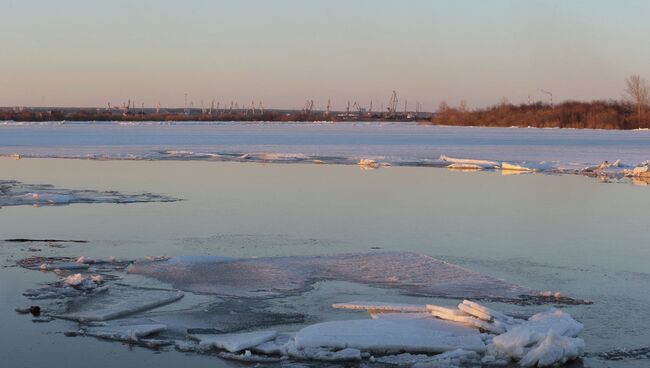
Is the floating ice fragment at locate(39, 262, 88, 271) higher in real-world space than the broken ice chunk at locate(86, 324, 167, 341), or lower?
higher

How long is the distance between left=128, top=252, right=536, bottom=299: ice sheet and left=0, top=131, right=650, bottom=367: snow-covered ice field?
0.08 feet

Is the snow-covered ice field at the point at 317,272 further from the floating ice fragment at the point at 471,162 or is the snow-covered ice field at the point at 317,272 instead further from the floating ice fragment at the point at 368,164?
the floating ice fragment at the point at 368,164

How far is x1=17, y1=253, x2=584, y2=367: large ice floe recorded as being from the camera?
483cm

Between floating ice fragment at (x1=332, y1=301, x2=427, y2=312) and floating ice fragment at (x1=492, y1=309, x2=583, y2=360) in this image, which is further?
floating ice fragment at (x1=332, y1=301, x2=427, y2=312)

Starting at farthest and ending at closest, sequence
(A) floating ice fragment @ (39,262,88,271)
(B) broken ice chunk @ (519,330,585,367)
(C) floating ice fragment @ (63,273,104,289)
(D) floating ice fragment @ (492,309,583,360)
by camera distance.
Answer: (A) floating ice fragment @ (39,262,88,271), (C) floating ice fragment @ (63,273,104,289), (D) floating ice fragment @ (492,309,583,360), (B) broken ice chunk @ (519,330,585,367)

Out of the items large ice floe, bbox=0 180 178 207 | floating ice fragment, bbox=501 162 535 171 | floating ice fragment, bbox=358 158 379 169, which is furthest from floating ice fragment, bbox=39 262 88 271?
floating ice fragment, bbox=501 162 535 171

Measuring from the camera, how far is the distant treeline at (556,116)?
42.9m

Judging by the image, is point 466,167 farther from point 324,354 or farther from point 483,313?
point 324,354

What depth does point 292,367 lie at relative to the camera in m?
4.63

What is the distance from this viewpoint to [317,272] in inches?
273

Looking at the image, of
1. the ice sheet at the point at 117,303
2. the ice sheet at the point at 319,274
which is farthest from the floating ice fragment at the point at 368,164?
the ice sheet at the point at 117,303

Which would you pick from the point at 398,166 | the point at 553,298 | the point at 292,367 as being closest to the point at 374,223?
the point at 553,298

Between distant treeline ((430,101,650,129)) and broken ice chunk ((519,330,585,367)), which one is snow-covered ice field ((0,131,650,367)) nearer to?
broken ice chunk ((519,330,585,367))

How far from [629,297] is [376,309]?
1.83 m
